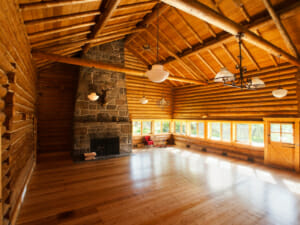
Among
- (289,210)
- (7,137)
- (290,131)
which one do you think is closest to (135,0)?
(7,137)

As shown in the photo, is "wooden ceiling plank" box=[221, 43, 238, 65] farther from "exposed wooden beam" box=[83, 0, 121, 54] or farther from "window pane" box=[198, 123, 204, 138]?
"exposed wooden beam" box=[83, 0, 121, 54]

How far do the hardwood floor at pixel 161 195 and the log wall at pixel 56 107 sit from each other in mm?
1934

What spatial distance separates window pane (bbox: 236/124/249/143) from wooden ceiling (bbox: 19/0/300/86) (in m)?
2.74

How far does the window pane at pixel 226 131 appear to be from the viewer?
8.78m

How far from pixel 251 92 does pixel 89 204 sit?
790 centimetres

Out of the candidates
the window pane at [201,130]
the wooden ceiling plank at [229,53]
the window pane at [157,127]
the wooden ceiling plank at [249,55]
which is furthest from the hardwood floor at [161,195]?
the window pane at [157,127]

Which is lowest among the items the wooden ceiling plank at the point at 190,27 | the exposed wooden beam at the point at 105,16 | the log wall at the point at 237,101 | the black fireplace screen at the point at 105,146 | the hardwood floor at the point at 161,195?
the hardwood floor at the point at 161,195

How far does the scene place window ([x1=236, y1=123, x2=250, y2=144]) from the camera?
8.04m

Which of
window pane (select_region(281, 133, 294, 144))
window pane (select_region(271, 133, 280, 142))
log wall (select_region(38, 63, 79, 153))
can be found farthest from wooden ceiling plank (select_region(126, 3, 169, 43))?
window pane (select_region(281, 133, 294, 144))

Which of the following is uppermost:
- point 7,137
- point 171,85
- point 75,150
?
point 171,85

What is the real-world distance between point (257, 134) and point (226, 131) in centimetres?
155

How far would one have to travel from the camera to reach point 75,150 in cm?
758

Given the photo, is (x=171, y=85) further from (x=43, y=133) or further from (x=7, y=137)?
(x=7, y=137)

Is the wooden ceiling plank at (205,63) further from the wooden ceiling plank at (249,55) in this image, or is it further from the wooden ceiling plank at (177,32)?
the wooden ceiling plank at (249,55)
